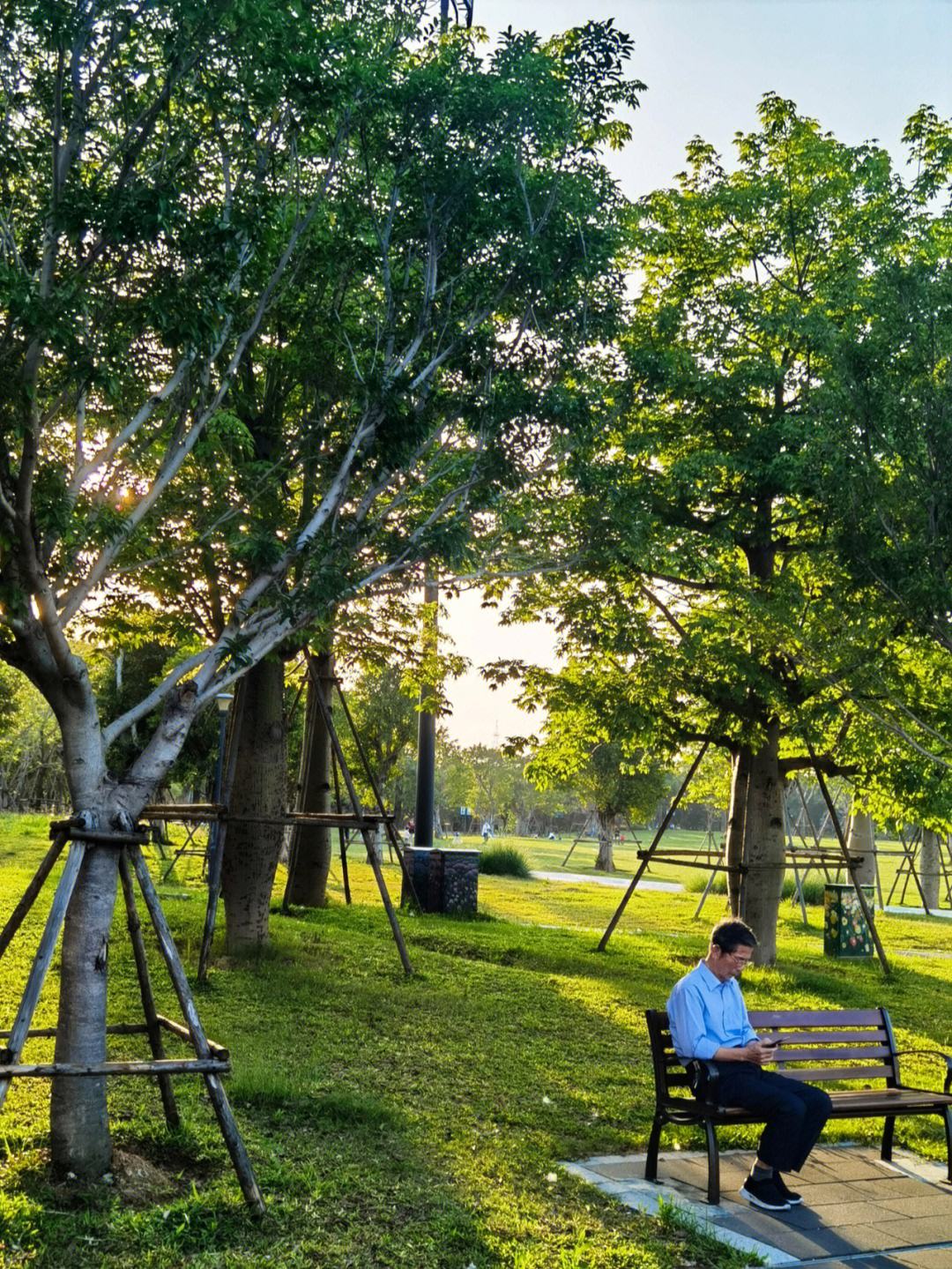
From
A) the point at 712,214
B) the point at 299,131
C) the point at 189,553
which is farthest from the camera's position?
the point at 712,214

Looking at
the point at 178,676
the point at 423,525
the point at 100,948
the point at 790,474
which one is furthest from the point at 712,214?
the point at 100,948

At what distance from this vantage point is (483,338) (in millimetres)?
8719

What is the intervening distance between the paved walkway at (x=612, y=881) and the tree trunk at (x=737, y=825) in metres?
19.1

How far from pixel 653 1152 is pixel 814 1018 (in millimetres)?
1412

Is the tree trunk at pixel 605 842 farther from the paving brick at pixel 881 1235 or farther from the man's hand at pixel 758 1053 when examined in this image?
the paving brick at pixel 881 1235

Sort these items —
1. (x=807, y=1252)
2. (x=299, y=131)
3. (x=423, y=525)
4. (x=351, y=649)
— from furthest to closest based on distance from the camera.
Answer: (x=351, y=649)
(x=423, y=525)
(x=299, y=131)
(x=807, y=1252)

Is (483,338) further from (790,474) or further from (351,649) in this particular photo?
(351,649)

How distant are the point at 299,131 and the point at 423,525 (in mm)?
2596

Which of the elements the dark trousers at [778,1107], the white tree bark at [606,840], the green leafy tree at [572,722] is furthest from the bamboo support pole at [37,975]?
the white tree bark at [606,840]

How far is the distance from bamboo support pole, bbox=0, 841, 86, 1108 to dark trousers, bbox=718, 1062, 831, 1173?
360cm

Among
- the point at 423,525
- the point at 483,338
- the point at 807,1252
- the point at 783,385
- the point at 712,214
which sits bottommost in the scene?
the point at 807,1252

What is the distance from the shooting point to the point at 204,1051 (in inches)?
238

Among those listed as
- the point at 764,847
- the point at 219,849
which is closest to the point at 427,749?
the point at 764,847

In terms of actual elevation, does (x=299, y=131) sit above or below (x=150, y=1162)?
above
